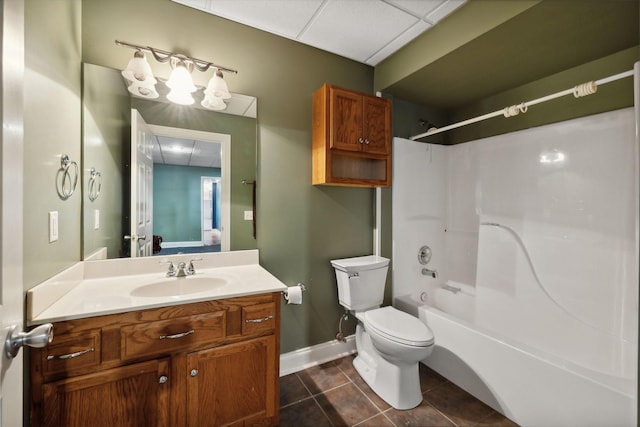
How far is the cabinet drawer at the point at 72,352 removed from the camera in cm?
99

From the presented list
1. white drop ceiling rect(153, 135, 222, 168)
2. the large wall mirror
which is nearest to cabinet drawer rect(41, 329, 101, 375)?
the large wall mirror

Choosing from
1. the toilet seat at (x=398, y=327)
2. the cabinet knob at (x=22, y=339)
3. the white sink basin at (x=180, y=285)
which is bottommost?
the toilet seat at (x=398, y=327)

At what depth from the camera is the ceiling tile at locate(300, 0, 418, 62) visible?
1651mm

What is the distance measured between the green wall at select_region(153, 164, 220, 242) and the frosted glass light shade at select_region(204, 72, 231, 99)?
18.3 inches

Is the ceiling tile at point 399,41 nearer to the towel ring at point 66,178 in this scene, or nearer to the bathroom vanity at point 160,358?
the bathroom vanity at point 160,358

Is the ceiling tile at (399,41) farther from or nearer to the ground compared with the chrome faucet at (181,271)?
farther from the ground

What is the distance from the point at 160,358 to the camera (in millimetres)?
1170

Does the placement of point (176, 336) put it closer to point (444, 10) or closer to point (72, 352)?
point (72, 352)

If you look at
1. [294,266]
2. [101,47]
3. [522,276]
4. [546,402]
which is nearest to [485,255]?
[522,276]

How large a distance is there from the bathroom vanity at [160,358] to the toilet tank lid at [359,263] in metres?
0.70

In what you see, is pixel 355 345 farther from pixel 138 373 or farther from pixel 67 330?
pixel 67 330

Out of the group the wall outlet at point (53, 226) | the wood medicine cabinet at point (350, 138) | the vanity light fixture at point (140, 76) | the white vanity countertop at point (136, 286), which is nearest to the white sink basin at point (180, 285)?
the white vanity countertop at point (136, 286)

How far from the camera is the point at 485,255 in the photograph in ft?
7.59

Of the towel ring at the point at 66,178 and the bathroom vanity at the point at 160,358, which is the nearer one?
the bathroom vanity at the point at 160,358
